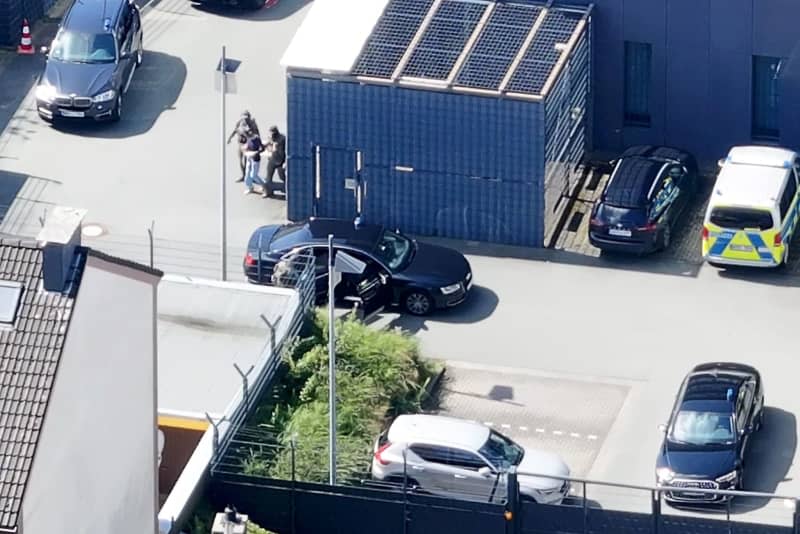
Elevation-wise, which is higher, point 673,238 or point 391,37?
point 391,37

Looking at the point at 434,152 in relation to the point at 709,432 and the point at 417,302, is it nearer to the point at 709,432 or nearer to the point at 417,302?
the point at 417,302

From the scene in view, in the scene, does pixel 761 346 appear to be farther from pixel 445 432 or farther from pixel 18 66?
pixel 18 66

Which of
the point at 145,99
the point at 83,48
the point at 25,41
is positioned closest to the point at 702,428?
the point at 145,99

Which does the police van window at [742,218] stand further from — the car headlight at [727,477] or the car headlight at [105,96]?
the car headlight at [105,96]

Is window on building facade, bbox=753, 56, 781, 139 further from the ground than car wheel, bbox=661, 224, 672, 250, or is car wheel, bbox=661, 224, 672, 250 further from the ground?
window on building facade, bbox=753, 56, 781, 139

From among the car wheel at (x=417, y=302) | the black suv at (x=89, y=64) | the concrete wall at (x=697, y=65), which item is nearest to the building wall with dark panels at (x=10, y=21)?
the black suv at (x=89, y=64)

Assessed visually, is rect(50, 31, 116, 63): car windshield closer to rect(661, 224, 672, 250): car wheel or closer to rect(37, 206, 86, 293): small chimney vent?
rect(661, 224, 672, 250): car wheel

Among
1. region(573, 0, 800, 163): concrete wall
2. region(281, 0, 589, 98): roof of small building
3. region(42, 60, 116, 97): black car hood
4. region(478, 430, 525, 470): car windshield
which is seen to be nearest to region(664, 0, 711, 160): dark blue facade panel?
region(573, 0, 800, 163): concrete wall
